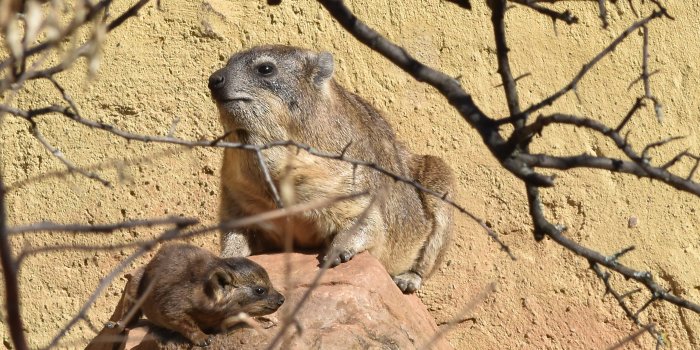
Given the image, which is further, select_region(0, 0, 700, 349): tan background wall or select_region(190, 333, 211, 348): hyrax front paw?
select_region(0, 0, 700, 349): tan background wall

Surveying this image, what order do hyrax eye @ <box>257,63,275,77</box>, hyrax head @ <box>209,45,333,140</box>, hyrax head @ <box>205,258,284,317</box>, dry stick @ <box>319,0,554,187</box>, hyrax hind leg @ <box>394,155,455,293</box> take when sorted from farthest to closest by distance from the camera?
hyrax hind leg @ <box>394,155,455,293</box> < hyrax eye @ <box>257,63,275,77</box> < hyrax head @ <box>209,45,333,140</box> < hyrax head @ <box>205,258,284,317</box> < dry stick @ <box>319,0,554,187</box>

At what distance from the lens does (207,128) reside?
896 centimetres

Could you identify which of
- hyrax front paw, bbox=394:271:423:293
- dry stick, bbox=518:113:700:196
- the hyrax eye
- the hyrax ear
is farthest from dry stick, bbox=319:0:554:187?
hyrax front paw, bbox=394:271:423:293

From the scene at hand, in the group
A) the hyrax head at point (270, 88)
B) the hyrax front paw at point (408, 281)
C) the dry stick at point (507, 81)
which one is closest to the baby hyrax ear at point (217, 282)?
the hyrax head at point (270, 88)

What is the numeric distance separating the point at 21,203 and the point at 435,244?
3399mm

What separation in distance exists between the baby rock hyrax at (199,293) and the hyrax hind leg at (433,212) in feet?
6.33

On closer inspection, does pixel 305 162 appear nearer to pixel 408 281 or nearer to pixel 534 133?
pixel 408 281

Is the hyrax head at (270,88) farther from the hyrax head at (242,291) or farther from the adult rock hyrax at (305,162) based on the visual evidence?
the hyrax head at (242,291)

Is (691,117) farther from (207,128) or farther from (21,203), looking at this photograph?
(21,203)

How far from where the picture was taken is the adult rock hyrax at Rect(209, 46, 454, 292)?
22.7 feet

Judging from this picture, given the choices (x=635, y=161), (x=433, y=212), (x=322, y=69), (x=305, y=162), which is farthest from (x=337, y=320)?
(x=635, y=161)

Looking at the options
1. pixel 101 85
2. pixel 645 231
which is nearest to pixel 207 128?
pixel 101 85

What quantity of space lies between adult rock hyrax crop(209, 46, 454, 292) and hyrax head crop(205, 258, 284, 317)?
636 millimetres

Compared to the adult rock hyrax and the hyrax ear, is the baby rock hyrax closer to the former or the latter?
the adult rock hyrax
